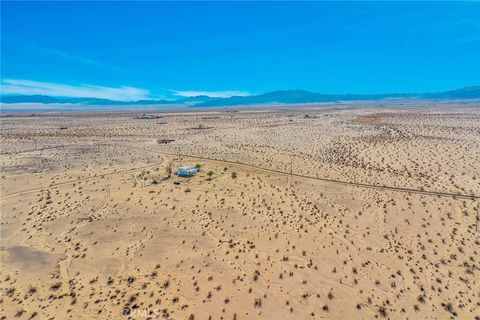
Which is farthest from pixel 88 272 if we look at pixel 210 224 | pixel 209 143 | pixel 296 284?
pixel 209 143

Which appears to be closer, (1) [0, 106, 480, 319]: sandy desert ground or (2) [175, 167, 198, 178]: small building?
(1) [0, 106, 480, 319]: sandy desert ground

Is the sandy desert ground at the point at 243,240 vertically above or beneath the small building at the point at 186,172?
beneath

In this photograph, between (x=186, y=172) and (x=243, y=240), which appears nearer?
(x=243, y=240)

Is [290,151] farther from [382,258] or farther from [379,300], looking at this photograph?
[379,300]

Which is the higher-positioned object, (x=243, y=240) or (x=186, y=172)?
(x=186, y=172)

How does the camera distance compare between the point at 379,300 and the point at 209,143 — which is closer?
the point at 379,300

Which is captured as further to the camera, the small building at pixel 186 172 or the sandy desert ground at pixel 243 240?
the small building at pixel 186 172

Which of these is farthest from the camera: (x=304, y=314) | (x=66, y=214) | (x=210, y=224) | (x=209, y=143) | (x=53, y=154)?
(x=209, y=143)

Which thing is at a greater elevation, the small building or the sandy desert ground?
the small building
